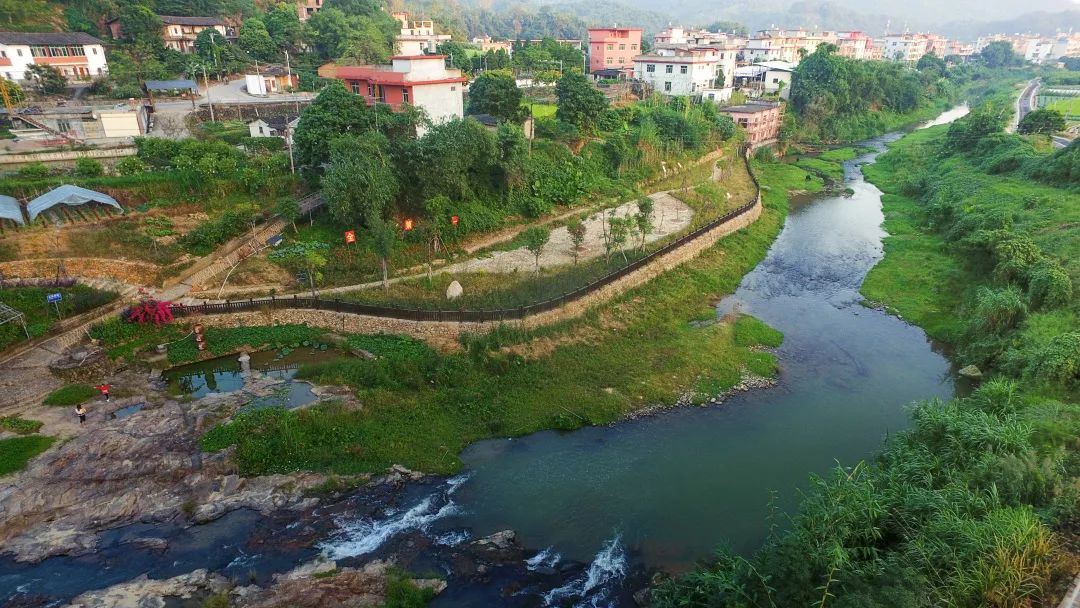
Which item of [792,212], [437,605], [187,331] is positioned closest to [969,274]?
[792,212]

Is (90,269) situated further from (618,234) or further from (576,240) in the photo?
(618,234)

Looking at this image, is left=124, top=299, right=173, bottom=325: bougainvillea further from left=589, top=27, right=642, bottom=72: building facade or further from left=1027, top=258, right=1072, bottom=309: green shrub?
left=589, top=27, right=642, bottom=72: building facade

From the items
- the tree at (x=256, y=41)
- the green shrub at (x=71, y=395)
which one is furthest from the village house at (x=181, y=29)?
the green shrub at (x=71, y=395)

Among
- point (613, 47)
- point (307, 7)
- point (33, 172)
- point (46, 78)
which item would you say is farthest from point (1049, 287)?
point (307, 7)

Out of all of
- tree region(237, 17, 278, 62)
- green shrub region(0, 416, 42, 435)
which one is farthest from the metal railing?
tree region(237, 17, 278, 62)

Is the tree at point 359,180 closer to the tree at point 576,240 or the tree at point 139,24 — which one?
the tree at point 576,240

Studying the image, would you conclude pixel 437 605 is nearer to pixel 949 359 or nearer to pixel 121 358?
pixel 121 358
